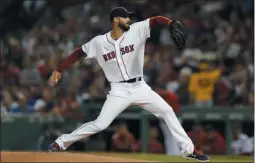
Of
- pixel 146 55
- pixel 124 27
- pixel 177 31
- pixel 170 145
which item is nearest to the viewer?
pixel 177 31

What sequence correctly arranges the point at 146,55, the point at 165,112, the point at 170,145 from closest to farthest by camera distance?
1. the point at 165,112
2. the point at 170,145
3. the point at 146,55

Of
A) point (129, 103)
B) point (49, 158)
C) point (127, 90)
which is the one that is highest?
point (127, 90)

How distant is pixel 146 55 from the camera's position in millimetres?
15992

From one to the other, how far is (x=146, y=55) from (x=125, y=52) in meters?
7.10

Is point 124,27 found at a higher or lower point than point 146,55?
higher

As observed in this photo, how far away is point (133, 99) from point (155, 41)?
826 cm

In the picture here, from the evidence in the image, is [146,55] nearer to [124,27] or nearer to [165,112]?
[124,27]

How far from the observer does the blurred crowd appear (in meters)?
14.1

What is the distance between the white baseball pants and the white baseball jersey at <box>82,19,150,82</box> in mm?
136

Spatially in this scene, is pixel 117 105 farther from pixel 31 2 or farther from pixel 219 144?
pixel 31 2

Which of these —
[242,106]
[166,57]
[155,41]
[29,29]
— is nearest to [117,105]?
[242,106]

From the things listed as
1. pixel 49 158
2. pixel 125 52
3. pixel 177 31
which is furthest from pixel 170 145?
pixel 177 31

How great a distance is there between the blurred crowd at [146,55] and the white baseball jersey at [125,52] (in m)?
3.92

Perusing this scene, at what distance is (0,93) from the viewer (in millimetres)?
15508
